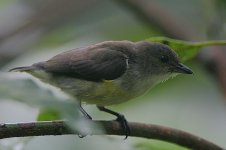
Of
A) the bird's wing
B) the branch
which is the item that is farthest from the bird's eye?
the branch

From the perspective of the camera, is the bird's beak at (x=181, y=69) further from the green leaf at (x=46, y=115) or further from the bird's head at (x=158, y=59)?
the green leaf at (x=46, y=115)

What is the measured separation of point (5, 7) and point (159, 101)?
209 cm

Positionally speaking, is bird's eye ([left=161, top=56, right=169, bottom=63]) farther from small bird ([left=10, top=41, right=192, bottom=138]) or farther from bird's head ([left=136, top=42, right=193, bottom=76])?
small bird ([left=10, top=41, right=192, bottom=138])

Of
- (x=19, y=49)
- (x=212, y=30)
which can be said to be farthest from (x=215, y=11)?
(x=19, y=49)

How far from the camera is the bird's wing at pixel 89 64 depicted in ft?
10.5

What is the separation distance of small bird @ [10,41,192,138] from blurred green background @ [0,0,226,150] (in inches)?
6.7

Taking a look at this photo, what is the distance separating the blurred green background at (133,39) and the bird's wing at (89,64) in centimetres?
28

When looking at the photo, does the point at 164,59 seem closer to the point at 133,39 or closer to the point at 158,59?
the point at 158,59

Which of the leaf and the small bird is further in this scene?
the small bird

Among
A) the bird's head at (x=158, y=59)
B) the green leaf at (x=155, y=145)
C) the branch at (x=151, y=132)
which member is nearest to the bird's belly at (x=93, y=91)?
the bird's head at (x=158, y=59)

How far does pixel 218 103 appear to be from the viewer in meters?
3.76

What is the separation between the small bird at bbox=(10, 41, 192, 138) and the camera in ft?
10.4

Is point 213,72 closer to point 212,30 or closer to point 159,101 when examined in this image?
point 212,30

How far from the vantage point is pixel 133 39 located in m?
4.45
